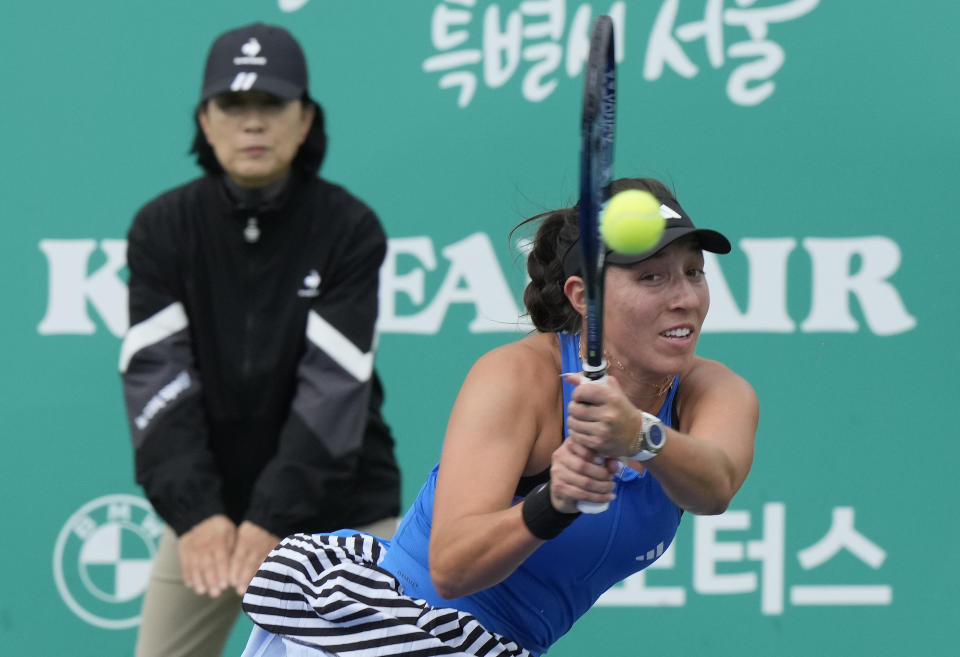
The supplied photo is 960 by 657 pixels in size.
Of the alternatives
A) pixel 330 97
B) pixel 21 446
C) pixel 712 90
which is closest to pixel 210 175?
pixel 330 97

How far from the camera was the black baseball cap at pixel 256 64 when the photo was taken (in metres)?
3.61

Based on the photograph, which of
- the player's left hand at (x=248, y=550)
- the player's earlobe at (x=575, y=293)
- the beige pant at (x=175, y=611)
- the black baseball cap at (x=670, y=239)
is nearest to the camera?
the black baseball cap at (x=670, y=239)

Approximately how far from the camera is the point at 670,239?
225 centimetres

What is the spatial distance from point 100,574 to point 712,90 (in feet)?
7.13

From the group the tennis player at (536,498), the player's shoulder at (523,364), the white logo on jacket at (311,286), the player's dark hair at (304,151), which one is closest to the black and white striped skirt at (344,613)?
the tennis player at (536,498)

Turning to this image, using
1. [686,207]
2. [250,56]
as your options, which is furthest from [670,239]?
[686,207]

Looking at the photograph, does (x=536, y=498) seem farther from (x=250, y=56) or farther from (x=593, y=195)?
(x=250, y=56)

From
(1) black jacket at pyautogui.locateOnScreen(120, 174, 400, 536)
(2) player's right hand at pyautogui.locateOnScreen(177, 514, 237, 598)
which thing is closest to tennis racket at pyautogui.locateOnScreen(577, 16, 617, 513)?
(1) black jacket at pyautogui.locateOnScreen(120, 174, 400, 536)

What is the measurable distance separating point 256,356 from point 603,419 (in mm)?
1761

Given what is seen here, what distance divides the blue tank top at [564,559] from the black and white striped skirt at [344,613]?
0.04m

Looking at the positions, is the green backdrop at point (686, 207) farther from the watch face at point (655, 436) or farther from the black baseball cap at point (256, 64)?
the watch face at point (655, 436)

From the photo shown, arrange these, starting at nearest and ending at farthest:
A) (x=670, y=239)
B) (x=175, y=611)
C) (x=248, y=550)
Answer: (x=670, y=239), (x=248, y=550), (x=175, y=611)

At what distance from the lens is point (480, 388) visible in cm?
225

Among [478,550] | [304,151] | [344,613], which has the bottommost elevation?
[344,613]
